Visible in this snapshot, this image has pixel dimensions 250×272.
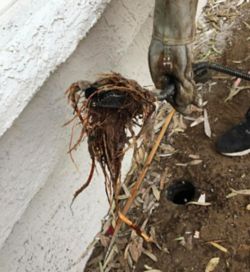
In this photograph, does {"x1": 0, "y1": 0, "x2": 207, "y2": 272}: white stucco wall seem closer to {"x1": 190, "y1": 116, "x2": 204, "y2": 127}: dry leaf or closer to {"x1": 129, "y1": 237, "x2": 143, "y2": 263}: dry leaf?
{"x1": 129, "y1": 237, "x2": 143, "y2": 263}: dry leaf

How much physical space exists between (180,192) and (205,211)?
0.53ft

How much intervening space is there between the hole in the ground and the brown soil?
26mm

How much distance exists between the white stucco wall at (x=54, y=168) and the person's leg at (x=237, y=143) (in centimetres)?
48

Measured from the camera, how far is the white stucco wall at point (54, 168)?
148cm

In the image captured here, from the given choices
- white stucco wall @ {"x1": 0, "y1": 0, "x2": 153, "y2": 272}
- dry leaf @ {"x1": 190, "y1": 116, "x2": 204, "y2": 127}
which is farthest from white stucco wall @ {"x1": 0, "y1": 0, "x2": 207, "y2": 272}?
dry leaf @ {"x1": 190, "y1": 116, "x2": 204, "y2": 127}

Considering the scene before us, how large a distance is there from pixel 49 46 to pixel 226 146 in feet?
3.71

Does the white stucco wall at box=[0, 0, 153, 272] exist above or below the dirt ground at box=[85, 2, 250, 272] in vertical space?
above

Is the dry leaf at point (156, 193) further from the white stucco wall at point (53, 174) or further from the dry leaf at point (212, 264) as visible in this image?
the dry leaf at point (212, 264)

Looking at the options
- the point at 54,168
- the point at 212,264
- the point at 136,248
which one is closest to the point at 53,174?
the point at 54,168

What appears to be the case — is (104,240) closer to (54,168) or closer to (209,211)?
(209,211)

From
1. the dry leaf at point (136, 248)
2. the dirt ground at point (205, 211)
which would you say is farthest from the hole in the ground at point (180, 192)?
the dry leaf at point (136, 248)

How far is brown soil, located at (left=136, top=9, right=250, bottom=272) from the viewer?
2055 mm

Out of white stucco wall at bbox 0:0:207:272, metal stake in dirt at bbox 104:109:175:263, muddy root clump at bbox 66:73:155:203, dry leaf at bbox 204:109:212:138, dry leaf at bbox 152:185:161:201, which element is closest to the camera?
muddy root clump at bbox 66:73:155:203

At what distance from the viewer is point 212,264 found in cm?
203
